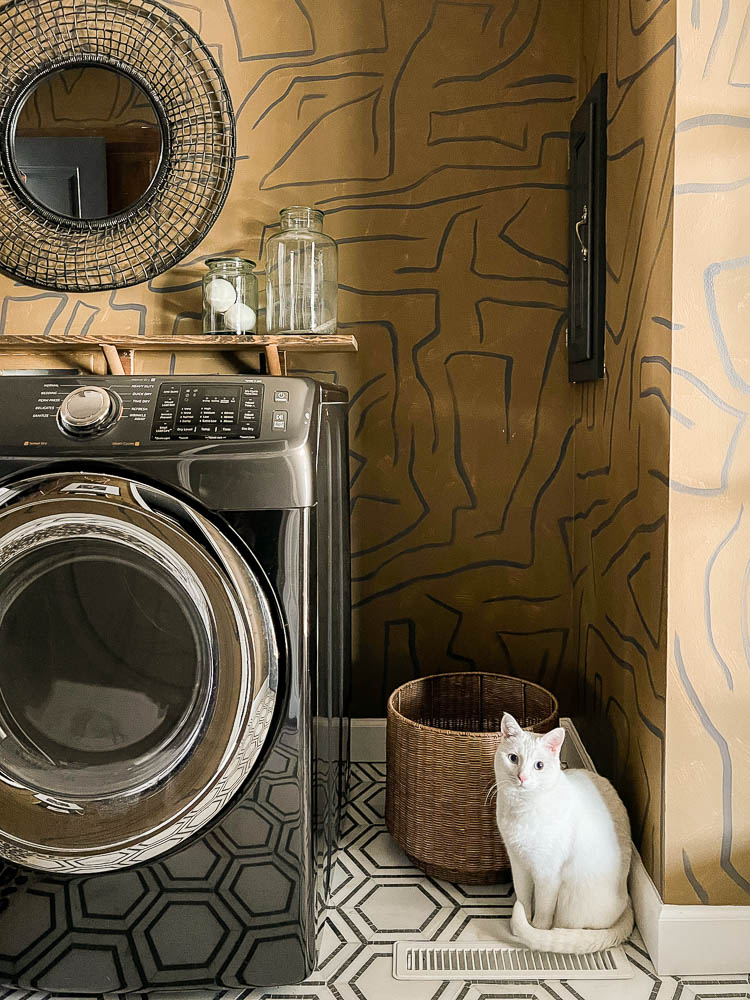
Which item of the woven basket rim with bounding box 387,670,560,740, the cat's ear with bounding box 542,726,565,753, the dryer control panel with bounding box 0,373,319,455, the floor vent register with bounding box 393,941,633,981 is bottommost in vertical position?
the floor vent register with bounding box 393,941,633,981

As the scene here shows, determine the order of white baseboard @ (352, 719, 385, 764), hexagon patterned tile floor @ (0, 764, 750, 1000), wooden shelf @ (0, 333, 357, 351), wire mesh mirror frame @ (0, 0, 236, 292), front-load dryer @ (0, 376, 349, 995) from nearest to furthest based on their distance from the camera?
front-load dryer @ (0, 376, 349, 995)
hexagon patterned tile floor @ (0, 764, 750, 1000)
wooden shelf @ (0, 333, 357, 351)
wire mesh mirror frame @ (0, 0, 236, 292)
white baseboard @ (352, 719, 385, 764)

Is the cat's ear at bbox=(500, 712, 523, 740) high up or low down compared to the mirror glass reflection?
down

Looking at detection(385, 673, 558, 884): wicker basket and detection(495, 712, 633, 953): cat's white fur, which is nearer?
detection(495, 712, 633, 953): cat's white fur

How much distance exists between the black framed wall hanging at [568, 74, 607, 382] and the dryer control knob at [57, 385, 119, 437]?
105 centimetres

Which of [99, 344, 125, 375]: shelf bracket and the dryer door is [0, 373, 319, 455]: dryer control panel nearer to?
the dryer door

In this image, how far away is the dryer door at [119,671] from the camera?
1.24m

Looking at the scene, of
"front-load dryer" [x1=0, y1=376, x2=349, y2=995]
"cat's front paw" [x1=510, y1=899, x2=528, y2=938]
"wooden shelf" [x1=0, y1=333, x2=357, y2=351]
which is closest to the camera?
"front-load dryer" [x1=0, y1=376, x2=349, y2=995]

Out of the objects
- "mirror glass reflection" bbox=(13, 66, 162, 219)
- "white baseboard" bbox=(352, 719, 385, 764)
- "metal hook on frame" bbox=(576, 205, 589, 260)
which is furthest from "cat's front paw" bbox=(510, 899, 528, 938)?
"mirror glass reflection" bbox=(13, 66, 162, 219)

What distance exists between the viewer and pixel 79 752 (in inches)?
51.6

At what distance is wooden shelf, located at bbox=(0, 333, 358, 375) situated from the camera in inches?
74.6

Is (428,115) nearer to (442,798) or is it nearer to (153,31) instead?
→ (153,31)

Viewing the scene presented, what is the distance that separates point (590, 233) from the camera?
1.81 metres

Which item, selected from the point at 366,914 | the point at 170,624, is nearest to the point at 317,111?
the point at 170,624

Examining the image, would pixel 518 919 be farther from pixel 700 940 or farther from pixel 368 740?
pixel 368 740
